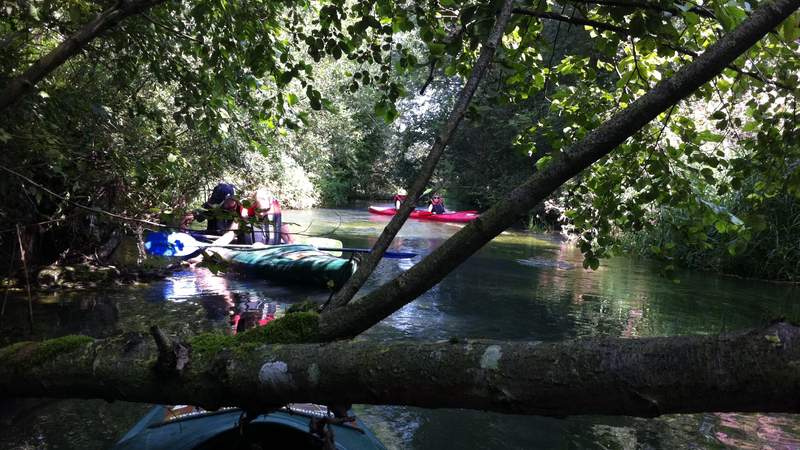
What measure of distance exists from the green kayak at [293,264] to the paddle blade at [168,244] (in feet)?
2.52

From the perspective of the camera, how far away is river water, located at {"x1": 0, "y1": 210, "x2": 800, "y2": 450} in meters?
4.59

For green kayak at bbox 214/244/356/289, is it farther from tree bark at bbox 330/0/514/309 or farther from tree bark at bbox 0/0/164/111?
tree bark at bbox 330/0/514/309

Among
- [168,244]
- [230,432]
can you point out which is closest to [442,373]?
[230,432]

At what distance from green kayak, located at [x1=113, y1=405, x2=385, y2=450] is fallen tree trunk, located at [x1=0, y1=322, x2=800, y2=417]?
3.36ft

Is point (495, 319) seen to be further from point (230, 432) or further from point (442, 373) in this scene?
point (442, 373)

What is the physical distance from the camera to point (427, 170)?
1.72 metres

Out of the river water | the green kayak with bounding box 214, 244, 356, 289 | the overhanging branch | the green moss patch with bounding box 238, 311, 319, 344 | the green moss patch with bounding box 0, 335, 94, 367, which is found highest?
the overhanging branch

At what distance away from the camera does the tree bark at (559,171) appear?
1.35m

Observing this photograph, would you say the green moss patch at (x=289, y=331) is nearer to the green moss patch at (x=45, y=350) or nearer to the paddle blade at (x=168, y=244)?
the green moss patch at (x=45, y=350)

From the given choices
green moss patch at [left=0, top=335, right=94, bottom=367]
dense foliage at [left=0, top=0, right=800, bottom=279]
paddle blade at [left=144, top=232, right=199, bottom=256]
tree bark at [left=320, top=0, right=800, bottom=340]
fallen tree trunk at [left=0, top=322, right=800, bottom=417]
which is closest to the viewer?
fallen tree trunk at [left=0, top=322, right=800, bottom=417]

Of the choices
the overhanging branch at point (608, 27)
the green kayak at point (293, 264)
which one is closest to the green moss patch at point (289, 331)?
the overhanging branch at point (608, 27)

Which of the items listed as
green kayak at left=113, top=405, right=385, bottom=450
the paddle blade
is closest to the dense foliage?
green kayak at left=113, top=405, right=385, bottom=450

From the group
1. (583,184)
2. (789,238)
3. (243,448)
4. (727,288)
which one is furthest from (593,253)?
(789,238)

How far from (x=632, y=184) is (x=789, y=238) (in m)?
10.1
